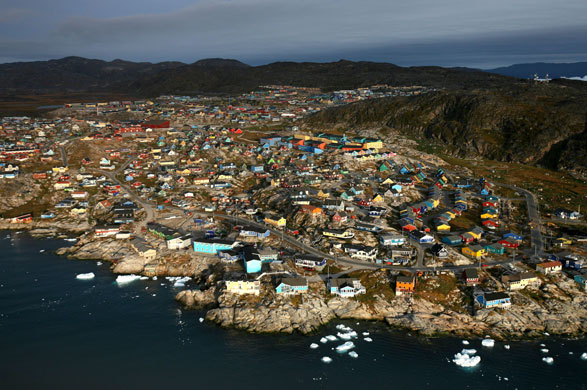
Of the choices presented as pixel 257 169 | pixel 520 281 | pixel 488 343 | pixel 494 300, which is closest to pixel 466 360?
pixel 488 343

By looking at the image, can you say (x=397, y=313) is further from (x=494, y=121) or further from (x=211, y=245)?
(x=494, y=121)

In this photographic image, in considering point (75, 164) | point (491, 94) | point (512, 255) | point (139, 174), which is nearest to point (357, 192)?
point (512, 255)

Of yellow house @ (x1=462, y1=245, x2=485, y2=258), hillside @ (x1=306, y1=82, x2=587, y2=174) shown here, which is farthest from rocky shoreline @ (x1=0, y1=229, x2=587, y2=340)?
hillside @ (x1=306, y1=82, x2=587, y2=174)

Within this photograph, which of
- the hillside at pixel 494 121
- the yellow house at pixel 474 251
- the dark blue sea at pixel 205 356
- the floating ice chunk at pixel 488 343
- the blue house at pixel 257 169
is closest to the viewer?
the dark blue sea at pixel 205 356

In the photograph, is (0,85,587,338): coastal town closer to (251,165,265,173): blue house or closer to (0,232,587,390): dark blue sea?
(251,165,265,173): blue house

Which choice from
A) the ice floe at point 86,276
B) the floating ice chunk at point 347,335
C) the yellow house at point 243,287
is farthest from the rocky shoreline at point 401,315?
the ice floe at point 86,276

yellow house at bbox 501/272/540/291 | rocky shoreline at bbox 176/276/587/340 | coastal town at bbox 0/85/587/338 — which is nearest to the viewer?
rocky shoreline at bbox 176/276/587/340

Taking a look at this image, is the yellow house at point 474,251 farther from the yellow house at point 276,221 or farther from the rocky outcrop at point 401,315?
the yellow house at point 276,221
